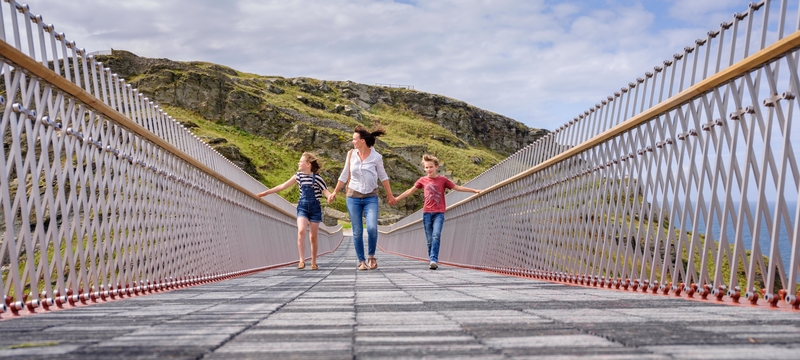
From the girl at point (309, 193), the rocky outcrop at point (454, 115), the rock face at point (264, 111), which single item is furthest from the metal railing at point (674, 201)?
the rocky outcrop at point (454, 115)

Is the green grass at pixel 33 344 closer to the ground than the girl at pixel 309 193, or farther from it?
closer to the ground

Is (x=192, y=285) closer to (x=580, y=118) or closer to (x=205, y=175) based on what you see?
(x=205, y=175)

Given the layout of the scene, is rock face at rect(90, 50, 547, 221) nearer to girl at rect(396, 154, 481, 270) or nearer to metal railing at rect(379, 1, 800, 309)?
girl at rect(396, 154, 481, 270)

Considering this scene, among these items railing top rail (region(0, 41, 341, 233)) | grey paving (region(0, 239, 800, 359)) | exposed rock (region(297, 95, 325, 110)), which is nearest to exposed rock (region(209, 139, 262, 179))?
exposed rock (region(297, 95, 325, 110))

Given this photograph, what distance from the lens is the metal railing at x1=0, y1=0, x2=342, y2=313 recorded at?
158 inches

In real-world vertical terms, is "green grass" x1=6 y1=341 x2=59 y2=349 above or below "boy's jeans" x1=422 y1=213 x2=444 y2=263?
below

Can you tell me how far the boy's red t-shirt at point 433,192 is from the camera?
11.5 meters

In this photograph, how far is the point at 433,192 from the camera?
37.7ft

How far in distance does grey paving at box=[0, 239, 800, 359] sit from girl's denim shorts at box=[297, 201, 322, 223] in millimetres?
6570

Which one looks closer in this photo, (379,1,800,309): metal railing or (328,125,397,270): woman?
(379,1,800,309): metal railing

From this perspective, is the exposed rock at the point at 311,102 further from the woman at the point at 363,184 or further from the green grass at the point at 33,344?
the green grass at the point at 33,344

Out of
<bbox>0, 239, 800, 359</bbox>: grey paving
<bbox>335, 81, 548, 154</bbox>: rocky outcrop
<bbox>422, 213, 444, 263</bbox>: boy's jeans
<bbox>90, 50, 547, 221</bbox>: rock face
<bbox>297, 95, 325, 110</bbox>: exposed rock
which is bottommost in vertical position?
<bbox>0, 239, 800, 359</bbox>: grey paving

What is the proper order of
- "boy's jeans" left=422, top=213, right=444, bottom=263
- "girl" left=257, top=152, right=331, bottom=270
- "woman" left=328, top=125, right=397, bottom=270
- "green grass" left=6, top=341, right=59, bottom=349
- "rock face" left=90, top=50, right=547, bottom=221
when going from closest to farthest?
"green grass" left=6, top=341, right=59, bottom=349, "woman" left=328, top=125, right=397, bottom=270, "girl" left=257, top=152, right=331, bottom=270, "boy's jeans" left=422, top=213, right=444, bottom=263, "rock face" left=90, top=50, right=547, bottom=221

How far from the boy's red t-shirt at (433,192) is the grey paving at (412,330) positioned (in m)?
6.78
